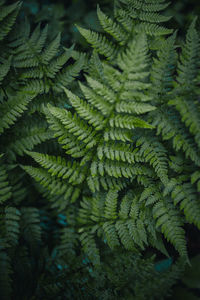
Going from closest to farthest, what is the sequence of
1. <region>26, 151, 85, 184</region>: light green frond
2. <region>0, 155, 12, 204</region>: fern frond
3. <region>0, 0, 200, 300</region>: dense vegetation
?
<region>0, 0, 200, 300</region>: dense vegetation, <region>26, 151, 85, 184</region>: light green frond, <region>0, 155, 12, 204</region>: fern frond

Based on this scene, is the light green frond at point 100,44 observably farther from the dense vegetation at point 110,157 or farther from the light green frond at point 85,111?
the light green frond at point 85,111

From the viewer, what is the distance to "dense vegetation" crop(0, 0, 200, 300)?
2.45 metres

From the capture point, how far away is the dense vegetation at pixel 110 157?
2453 mm

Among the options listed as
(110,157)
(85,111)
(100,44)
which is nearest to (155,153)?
(110,157)

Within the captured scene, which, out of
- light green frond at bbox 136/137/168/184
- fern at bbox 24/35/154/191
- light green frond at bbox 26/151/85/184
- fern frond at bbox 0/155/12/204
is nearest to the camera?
fern at bbox 24/35/154/191

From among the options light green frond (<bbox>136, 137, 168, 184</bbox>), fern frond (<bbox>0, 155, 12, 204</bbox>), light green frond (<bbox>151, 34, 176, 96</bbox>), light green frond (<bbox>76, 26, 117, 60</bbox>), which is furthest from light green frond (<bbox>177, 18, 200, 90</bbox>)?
fern frond (<bbox>0, 155, 12, 204</bbox>)

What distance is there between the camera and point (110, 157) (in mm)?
2641

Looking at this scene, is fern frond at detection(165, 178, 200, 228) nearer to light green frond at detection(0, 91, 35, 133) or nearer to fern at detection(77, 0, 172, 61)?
fern at detection(77, 0, 172, 61)

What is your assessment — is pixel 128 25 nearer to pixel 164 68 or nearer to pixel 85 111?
pixel 164 68

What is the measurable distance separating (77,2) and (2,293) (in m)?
4.82

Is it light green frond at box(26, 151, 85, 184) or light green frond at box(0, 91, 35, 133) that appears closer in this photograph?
light green frond at box(26, 151, 85, 184)

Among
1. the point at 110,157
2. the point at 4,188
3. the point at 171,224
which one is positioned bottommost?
the point at 4,188

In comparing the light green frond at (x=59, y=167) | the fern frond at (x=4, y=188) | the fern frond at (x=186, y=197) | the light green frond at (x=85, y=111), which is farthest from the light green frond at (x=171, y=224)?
the fern frond at (x=4, y=188)

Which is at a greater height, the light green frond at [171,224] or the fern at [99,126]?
the fern at [99,126]
